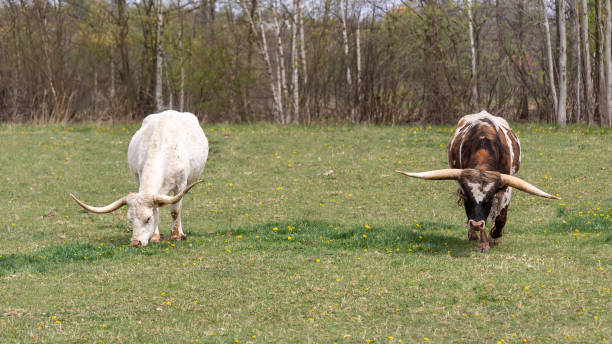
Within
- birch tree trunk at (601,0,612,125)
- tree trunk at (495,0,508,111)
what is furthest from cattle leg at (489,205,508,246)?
tree trunk at (495,0,508,111)

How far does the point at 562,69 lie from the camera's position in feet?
70.5

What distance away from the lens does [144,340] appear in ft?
20.9

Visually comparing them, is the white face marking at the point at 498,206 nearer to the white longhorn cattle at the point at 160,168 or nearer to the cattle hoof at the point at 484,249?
the cattle hoof at the point at 484,249

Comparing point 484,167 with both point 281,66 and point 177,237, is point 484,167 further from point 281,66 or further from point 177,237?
point 281,66

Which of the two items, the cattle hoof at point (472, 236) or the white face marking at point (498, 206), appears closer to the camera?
the white face marking at point (498, 206)

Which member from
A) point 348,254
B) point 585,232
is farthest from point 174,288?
point 585,232

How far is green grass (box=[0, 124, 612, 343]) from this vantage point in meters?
6.71

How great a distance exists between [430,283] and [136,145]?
594 centimetres

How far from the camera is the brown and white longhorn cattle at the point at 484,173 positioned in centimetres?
900

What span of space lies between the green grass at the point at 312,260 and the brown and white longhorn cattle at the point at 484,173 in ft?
1.63

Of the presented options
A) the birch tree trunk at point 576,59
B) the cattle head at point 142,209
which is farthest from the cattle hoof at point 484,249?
the birch tree trunk at point 576,59

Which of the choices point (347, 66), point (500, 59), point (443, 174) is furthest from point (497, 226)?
point (347, 66)

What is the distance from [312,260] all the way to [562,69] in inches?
607

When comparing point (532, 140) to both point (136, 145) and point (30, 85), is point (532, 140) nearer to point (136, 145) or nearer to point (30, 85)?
point (136, 145)
